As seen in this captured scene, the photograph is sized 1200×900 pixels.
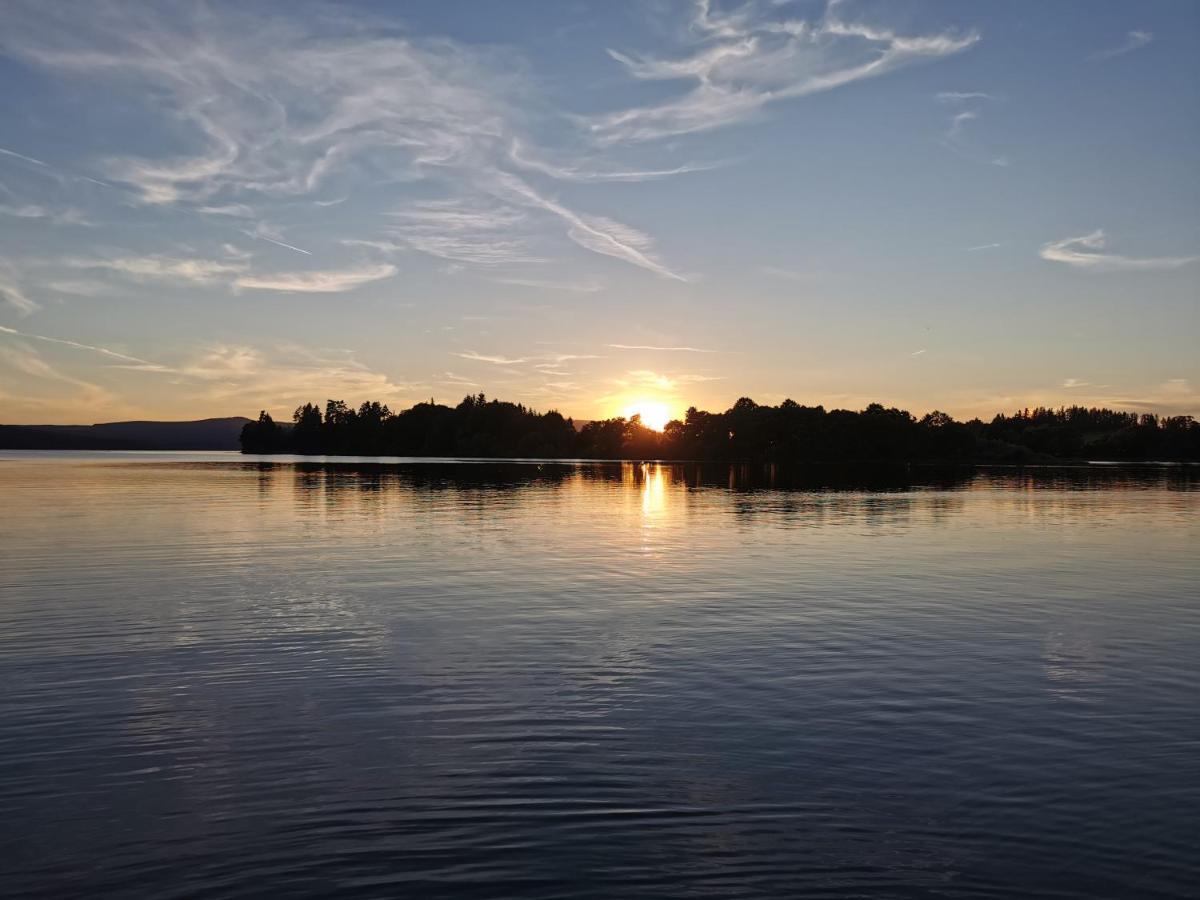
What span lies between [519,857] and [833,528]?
53161 millimetres

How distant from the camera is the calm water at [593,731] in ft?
37.9

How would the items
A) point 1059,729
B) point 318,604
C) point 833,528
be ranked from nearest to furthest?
point 1059,729, point 318,604, point 833,528

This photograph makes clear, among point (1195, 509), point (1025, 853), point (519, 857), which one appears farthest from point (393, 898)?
point (1195, 509)

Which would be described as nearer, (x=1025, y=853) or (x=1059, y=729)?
(x=1025, y=853)

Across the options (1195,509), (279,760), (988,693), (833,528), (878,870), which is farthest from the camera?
(1195,509)

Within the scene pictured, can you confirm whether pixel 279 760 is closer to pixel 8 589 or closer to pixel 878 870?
pixel 878 870

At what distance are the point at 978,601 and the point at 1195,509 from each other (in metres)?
63.6

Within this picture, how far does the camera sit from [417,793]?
13.7 meters

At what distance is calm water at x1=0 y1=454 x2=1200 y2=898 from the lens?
11539mm

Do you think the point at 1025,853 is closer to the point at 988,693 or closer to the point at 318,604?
the point at 988,693

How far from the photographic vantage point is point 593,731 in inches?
660

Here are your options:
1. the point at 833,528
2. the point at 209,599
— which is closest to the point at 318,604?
the point at 209,599

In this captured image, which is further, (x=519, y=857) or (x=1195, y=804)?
(x=1195, y=804)

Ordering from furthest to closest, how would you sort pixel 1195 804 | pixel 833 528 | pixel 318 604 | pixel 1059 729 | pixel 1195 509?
pixel 1195 509, pixel 833 528, pixel 318 604, pixel 1059 729, pixel 1195 804
